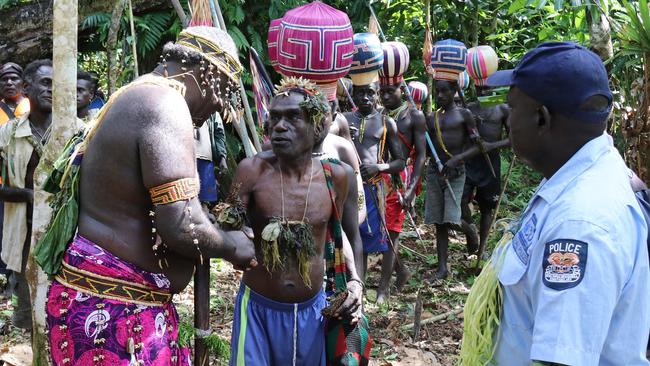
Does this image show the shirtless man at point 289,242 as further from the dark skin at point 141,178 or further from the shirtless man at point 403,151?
the shirtless man at point 403,151

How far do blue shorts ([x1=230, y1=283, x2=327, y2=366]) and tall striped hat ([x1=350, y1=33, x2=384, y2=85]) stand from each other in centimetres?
314

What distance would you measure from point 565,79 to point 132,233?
1769 mm

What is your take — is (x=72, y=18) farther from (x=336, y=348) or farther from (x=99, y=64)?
(x=99, y=64)

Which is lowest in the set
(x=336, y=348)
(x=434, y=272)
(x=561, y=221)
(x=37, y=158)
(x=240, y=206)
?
(x=434, y=272)

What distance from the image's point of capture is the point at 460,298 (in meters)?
7.32

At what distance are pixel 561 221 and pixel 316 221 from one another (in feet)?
7.28

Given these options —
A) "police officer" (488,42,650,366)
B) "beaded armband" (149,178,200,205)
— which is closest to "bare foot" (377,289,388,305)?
"beaded armband" (149,178,200,205)

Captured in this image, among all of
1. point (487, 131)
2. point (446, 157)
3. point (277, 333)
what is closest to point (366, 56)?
point (446, 157)

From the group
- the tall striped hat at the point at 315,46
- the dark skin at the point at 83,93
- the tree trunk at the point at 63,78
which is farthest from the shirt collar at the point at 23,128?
the tall striped hat at the point at 315,46

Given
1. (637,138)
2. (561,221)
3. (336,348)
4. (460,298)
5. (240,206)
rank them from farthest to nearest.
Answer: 1. (460,298)
2. (637,138)
3. (336,348)
4. (240,206)
5. (561,221)

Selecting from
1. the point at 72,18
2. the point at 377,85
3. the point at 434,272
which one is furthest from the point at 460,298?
the point at 72,18

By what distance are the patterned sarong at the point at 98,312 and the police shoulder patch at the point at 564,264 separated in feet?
5.60

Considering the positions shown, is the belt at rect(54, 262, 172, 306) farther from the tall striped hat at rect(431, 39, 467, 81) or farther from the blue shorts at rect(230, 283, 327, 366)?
the tall striped hat at rect(431, 39, 467, 81)

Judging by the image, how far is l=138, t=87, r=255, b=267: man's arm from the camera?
271 centimetres
